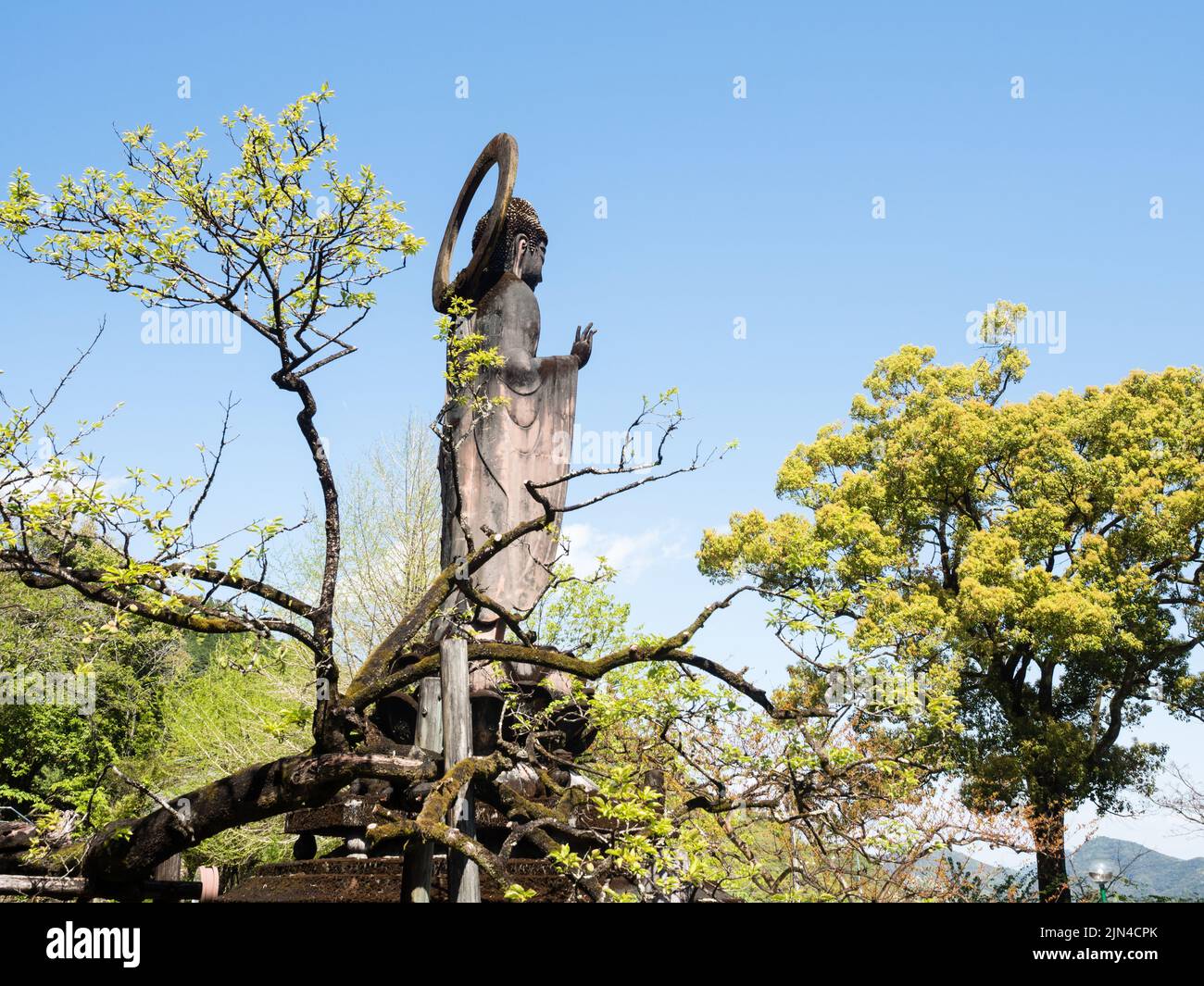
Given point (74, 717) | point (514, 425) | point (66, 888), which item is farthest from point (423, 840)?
point (74, 717)

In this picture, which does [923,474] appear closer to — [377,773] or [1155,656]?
[1155,656]

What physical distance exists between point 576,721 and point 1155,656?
429 inches

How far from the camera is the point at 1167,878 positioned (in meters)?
56.4

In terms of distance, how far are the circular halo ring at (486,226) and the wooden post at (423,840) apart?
10.7 feet

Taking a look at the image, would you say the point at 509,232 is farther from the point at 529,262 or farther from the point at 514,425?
the point at 514,425

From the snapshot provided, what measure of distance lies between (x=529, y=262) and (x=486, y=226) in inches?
18.0

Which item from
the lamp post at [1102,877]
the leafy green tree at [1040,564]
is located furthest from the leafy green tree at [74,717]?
the lamp post at [1102,877]

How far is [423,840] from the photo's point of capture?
5160mm

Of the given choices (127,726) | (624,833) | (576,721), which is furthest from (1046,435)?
(127,726)

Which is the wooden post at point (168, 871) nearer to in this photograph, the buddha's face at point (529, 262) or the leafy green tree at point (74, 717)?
the buddha's face at point (529, 262)

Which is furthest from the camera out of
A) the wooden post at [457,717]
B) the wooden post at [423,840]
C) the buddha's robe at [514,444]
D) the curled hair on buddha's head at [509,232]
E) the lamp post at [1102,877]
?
the lamp post at [1102,877]

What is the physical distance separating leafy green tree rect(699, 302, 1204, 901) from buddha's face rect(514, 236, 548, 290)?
20.1 feet

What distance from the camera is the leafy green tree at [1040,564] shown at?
14.5 m
